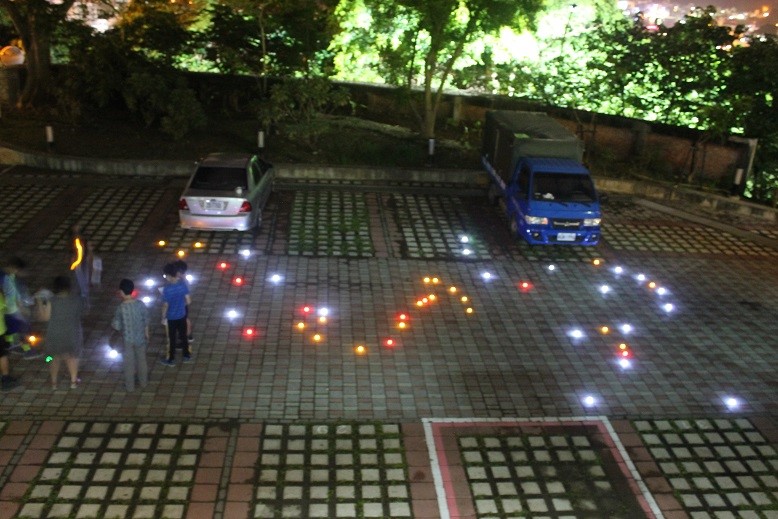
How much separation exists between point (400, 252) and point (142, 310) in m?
6.45

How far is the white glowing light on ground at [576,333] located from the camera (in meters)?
10.8

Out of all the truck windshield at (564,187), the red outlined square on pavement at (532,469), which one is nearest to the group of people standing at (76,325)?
the red outlined square on pavement at (532,469)

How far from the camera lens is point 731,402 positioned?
9.28 meters

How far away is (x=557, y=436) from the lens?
8336 mm

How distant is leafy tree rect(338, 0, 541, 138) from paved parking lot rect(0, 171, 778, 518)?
6.63m

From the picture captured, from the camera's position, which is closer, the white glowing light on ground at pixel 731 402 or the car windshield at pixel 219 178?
the white glowing light on ground at pixel 731 402

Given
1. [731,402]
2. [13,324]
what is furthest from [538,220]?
[13,324]

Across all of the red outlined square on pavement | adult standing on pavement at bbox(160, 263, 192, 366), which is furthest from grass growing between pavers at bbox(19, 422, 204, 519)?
the red outlined square on pavement

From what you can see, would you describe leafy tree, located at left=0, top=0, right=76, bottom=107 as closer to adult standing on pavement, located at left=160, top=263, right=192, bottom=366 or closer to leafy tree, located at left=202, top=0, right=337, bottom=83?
leafy tree, located at left=202, top=0, right=337, bottom=83

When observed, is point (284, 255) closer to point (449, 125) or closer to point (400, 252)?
point (400, 252)

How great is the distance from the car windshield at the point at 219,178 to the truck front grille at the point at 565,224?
251 inches

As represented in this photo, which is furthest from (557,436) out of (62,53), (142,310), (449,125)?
(62,53)

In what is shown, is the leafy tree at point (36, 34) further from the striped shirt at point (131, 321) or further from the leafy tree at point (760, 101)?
the leafy tree at point (760, 101)

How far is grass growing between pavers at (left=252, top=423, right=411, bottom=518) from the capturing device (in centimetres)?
696
